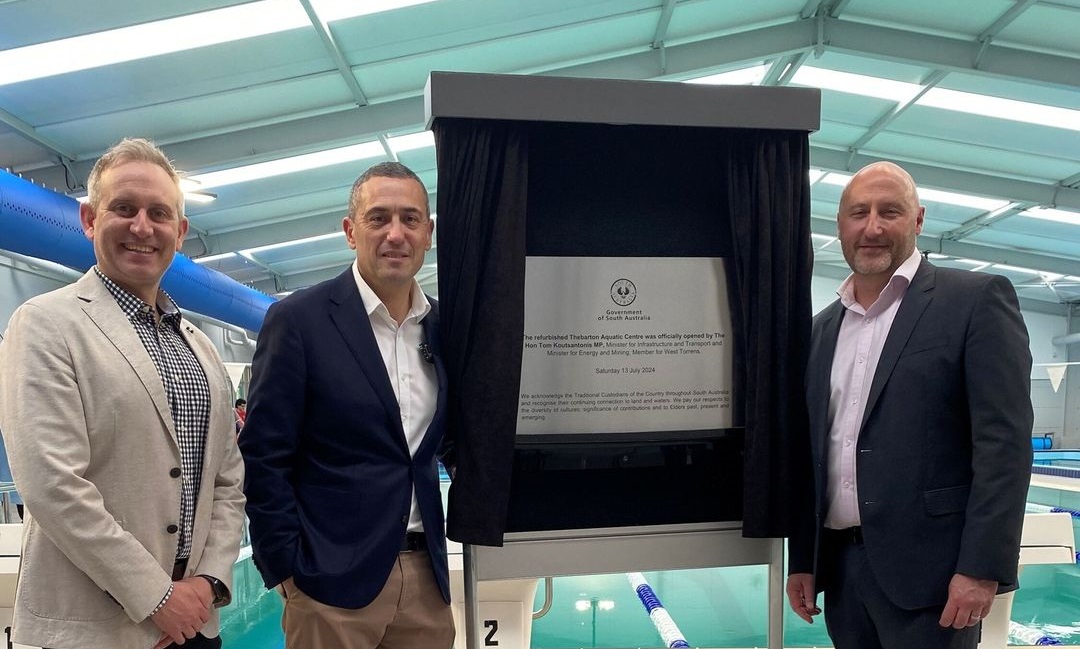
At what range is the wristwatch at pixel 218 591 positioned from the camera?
4.81ft

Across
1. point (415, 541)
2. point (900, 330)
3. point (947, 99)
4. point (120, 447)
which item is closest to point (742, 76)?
point (947, 99)

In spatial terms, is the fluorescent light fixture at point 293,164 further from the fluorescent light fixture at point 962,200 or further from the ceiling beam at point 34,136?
the fluorescent light fixture at point 962,200

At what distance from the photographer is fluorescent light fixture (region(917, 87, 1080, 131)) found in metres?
7.49

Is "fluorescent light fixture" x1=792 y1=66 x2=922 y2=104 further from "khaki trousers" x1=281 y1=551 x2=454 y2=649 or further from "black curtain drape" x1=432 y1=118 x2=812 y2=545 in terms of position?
"khaki trousers" x1=281 y1=551 x2=454 y2=649

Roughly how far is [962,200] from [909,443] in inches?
454

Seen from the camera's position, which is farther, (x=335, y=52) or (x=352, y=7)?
(x=335, y=52)

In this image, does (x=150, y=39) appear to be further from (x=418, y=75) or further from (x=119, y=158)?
(x=119, y=158)

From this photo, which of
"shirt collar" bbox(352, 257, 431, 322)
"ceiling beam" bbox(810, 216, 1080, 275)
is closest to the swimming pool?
"shirt collar" bbox(352, 257, 431, 322)

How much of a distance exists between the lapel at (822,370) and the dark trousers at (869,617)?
294 mm

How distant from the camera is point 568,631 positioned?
16.4 ft

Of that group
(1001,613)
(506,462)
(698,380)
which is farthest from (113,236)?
(1001,613)

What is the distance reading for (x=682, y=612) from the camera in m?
5.51

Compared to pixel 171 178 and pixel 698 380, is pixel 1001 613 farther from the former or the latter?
pixel 171 178

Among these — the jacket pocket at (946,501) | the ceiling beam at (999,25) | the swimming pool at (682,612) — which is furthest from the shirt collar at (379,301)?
the ceiling beam at (999,25)
